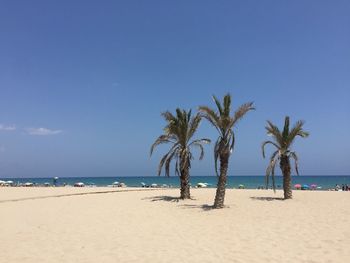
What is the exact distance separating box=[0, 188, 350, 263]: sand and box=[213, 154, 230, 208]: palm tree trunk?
23.7 inches

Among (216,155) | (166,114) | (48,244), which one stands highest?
(166,114)

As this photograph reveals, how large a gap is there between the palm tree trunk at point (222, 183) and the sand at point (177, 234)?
60 centimetres

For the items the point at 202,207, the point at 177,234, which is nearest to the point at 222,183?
the point at 202,207

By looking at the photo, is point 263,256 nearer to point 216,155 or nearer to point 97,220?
point 97,220

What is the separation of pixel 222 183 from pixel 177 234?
753cm

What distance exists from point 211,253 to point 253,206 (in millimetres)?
11783

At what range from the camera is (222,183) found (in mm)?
20547

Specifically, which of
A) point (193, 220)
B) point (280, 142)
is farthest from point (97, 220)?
point (280, 142)

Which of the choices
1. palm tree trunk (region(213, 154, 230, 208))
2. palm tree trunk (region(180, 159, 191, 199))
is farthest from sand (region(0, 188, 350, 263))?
palm tree trunk (region(180, 159, 191, 199))

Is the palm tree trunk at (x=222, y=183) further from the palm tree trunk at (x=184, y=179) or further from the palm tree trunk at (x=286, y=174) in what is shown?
the palm tree trunk at (x=286, y=174)

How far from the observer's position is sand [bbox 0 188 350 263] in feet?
33.8

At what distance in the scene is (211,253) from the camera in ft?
34.5

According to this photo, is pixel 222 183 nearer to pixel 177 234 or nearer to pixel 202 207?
pixel 202 207

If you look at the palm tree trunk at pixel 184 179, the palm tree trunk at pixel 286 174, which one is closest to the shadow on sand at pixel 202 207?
the palm tree trunk at pixel 184 179
